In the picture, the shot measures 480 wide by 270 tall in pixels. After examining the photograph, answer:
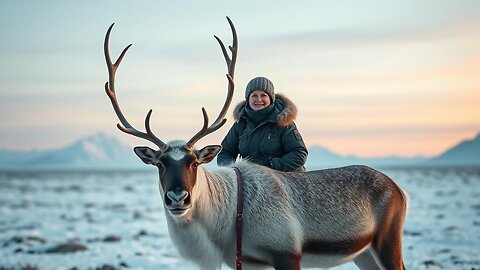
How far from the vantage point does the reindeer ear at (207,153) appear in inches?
228

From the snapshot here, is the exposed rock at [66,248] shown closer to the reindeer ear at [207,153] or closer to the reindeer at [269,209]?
the reindeer at [269,209]

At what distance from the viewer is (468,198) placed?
101 ft

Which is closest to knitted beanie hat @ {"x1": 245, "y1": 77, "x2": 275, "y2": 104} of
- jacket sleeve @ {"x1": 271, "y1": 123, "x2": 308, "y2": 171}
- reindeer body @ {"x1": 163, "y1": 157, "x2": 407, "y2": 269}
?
jacket sleeve @ {"x1": 271, "y1": 123, "x2": 308, "y2": 171}

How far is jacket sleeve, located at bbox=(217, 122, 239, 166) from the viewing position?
23.1ft

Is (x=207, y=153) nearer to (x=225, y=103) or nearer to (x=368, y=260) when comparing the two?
(x=225, y=103)

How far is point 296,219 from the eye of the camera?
20.1 ft

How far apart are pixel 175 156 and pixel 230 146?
1.59 m

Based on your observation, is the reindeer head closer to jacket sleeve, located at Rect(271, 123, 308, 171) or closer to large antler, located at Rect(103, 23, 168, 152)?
large antler, located at Rect(103, 23, 168, 152)

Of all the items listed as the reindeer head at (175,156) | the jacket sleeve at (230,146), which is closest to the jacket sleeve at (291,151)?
the jacket sleeve at (230,146)

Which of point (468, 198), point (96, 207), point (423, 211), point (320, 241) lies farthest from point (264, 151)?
point (468, 198)

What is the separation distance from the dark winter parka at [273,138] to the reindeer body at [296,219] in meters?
0.24

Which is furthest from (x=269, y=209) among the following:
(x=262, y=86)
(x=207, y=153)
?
(x=262, y=86)

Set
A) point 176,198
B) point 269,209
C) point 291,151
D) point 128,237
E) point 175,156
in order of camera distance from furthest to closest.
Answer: point 128,237
point 291,151
point 269,209
point 175,156
point 176,198

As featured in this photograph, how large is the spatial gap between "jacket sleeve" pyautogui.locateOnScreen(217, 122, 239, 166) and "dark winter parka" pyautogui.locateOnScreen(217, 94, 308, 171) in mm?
25
